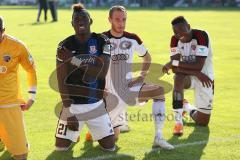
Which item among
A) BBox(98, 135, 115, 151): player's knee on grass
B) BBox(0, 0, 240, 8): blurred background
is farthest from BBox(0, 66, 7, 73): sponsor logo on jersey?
BBox(0, 0, 240, 8): blurred background

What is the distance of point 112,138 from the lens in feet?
22.9

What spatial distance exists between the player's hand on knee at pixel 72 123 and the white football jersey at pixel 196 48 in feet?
7.56

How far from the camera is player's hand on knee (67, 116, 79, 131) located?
22.4 ft

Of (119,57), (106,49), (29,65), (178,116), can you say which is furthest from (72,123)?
(178,116)

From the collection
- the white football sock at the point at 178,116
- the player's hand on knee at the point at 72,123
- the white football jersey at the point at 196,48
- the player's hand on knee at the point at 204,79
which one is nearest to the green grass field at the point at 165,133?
the white football sock at the point at 178,116

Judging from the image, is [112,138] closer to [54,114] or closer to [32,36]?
[54,114]

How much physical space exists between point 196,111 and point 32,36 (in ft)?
51.6

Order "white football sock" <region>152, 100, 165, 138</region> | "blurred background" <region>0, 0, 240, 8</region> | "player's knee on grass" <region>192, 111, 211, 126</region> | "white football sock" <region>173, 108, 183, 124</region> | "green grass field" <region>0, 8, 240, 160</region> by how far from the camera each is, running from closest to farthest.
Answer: "green grass field" <region>0, 8, 240, 160</region>, "white football sock" <region>152, 100, 165, 138</region>, "white football sock" <region>173, 108, 183, 124</region>, "player's knee on grass" <region>192, 111, 211, 126</region>, "blurred background" <region>0, 0, 240, 8</region>

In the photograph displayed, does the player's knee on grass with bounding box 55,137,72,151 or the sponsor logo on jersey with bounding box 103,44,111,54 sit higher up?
the sponsor logo on jersey with bounding box 103,44,111,54

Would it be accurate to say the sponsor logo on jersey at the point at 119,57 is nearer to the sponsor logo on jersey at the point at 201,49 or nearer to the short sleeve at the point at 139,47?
the short sleeve at the point at 139,47

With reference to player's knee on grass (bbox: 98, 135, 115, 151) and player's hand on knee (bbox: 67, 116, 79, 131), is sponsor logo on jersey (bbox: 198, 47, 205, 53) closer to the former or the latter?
player's knee on grass (bbox: 98, 135, 115, 151)

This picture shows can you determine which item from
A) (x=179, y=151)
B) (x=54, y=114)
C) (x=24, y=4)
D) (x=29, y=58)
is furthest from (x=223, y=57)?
(x=24, y=4)

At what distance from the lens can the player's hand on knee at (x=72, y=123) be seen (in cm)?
681

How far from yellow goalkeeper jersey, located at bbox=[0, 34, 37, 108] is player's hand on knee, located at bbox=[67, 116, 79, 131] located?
75cm
